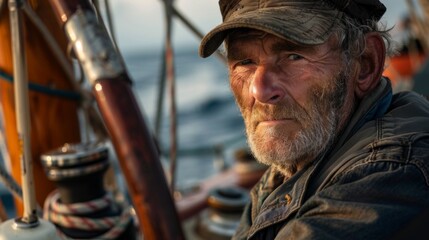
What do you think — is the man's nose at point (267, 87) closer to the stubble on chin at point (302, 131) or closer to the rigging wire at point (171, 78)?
the stubble on chin at point (302, 131)

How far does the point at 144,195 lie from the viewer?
71 centimetres

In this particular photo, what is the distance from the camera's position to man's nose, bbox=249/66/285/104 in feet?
3.98

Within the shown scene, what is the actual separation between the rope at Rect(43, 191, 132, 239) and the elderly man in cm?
58

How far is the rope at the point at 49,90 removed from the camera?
186 cm

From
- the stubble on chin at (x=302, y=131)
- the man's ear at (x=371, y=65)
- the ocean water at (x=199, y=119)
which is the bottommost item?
the ocean water at (x=199, y=119)

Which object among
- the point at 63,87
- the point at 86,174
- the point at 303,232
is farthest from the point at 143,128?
the point at 63,87

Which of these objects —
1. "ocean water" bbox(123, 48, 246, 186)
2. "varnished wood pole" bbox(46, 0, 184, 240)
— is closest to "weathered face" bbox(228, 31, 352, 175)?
"varnished wood pole" bbox(46, 0, 184, 240)

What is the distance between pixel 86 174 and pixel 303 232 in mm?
872

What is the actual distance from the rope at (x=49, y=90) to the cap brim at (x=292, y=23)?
955 millimetres

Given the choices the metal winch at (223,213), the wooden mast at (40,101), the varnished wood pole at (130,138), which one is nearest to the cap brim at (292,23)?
the varnished wood pole at (130,138)

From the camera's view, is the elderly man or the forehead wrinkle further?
the forehead wrinkle

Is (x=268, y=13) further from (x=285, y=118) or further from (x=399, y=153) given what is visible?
(x=399, y=153)

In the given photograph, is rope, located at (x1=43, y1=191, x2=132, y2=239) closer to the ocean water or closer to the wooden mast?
the wooden mast

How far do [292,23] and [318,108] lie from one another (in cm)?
22
